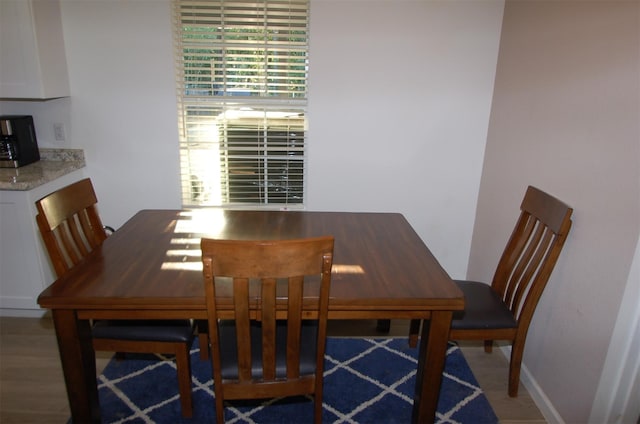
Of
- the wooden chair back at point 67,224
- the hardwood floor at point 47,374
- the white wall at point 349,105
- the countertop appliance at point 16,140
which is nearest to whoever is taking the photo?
the wooden chair back at point 67,224

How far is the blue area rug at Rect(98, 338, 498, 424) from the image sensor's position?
198cm

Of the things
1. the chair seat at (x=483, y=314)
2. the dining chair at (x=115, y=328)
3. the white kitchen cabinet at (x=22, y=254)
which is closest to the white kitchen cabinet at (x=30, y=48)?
the white kitchen cabinet at (x=22, y=254)

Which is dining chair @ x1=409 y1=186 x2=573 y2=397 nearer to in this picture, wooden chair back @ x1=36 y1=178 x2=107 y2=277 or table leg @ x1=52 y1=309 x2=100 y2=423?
table leg @ x1=52 y1=309 x2=100 y2=423

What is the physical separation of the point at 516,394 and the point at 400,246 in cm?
97

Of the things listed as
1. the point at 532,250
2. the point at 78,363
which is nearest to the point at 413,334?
the point at 532,250

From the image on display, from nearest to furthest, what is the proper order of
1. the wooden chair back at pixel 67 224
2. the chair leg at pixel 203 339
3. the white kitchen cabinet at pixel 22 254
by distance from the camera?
the wooden chair back at pixel 67 224 → the chair leg at pixel 203 339 → the white kitchen cabinet at pixel 22 254

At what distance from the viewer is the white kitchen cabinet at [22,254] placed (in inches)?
95.8

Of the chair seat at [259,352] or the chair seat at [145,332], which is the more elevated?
the chair seat at [259,352]

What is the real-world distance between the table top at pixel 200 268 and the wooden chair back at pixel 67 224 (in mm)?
126

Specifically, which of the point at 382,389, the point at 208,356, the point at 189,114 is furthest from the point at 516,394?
the point at 189,114

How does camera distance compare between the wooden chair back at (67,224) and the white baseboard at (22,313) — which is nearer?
the wooden chair back at (67,224)

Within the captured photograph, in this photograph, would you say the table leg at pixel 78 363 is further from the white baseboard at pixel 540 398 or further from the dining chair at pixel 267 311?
the white baseboard at pixel 540 398

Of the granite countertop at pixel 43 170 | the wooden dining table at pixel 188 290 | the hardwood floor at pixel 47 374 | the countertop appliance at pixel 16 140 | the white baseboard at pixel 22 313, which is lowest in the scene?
the hardwood floor at pixel 47 374

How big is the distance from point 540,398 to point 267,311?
150cm
